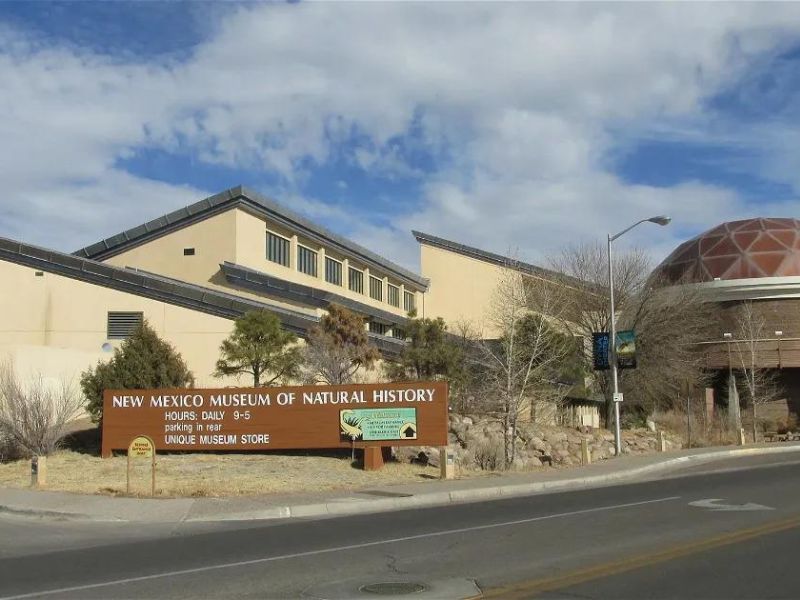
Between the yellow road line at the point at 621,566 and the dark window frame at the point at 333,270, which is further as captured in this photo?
the dark window frame at the point at 333,270

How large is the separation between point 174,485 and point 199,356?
17.2m

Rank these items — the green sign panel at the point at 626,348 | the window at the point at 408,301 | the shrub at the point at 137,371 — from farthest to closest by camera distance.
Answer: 1. the window at the point at 408,301
2. the green sign panel at the point at 626,348
3. the shrub at the point at 137,371

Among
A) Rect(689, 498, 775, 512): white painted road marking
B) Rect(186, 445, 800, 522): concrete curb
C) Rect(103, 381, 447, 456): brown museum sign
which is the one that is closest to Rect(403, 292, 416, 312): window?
Rect(186, 445, 800, 522): concrete curb

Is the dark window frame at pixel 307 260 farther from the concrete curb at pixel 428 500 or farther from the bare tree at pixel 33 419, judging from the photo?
the concrete curb at pixel 428 500

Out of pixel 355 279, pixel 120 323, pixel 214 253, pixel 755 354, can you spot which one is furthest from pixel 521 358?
pixel 355 279

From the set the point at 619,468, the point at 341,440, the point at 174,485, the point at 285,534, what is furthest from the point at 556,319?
the point at 285,534

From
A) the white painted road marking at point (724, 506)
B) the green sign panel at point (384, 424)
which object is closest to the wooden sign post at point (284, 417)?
the green sign panel at point (384, 424)

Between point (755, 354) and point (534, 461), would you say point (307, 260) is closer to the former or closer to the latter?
point (534, 461)

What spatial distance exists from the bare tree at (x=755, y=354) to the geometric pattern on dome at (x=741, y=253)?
121 inches

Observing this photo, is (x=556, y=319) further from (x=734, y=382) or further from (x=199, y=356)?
(x=734, y=382)

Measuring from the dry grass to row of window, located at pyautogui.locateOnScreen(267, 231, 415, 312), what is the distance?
76.5 ft

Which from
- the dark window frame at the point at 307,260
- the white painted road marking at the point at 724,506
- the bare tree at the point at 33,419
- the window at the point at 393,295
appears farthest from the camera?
the window at the point at 393,295

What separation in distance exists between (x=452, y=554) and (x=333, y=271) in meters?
42.0

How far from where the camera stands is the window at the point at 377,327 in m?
50.7
